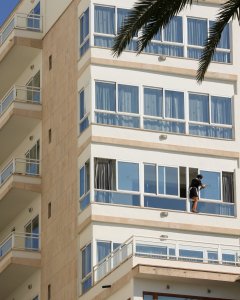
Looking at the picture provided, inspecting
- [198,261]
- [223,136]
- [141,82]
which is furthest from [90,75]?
[198,261]

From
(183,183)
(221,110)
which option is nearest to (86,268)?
(183,183)

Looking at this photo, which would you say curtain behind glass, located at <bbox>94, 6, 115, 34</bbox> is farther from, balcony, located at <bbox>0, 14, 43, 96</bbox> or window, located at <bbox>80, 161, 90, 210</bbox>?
balcony, located at <bbox>0, 14, 43, 96</bbox>

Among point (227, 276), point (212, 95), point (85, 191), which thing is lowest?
point (227, 276)

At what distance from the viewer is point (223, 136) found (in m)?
52.6

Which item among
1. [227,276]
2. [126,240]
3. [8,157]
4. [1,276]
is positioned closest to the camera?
[227,276]

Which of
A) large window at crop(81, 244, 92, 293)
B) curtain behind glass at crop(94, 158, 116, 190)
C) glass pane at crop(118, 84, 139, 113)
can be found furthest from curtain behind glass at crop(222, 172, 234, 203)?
large window at crop(81, 244, 92, 293)

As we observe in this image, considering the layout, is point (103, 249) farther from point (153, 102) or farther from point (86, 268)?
point (153, 102)

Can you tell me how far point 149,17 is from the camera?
35906 mm

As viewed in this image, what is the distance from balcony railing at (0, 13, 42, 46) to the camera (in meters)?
59.0

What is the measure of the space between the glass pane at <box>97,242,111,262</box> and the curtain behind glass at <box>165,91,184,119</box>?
6.28 m

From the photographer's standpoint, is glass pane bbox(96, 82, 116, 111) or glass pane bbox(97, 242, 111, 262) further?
glass pane bbox(96, 82, 116, 111)

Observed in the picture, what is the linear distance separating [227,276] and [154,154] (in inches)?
304

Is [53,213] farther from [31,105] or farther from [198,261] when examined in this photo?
[198,261]

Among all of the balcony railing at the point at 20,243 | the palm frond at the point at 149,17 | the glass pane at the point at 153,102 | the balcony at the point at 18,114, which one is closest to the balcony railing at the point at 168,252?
the glass pane at the point at 153,102
